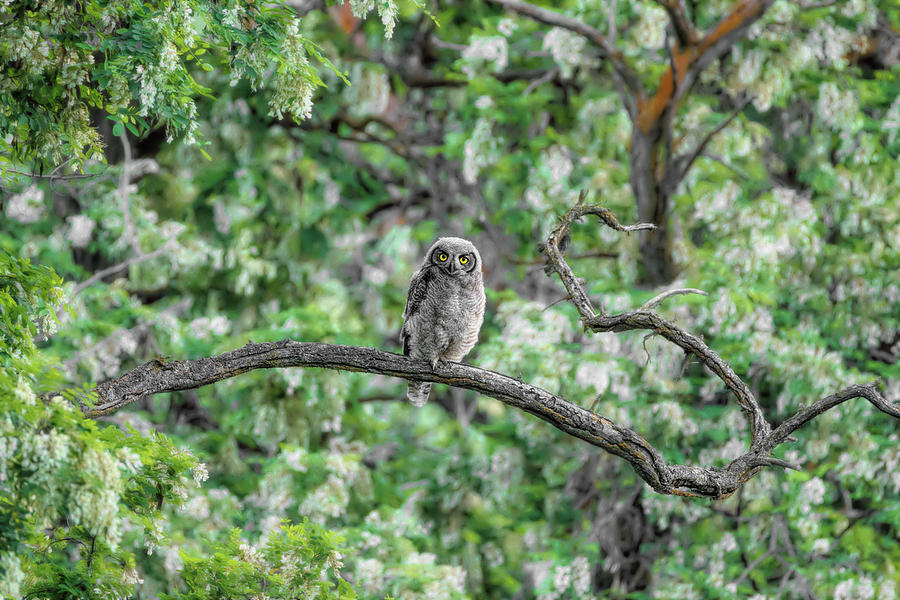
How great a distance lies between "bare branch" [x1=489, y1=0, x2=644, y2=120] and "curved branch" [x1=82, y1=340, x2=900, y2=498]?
211 inches

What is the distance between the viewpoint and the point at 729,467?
17.8ft

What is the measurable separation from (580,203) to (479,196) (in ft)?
24.4

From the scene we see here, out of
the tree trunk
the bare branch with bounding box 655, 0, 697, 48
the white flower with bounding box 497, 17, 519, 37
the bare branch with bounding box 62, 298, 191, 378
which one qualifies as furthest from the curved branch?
the white flower with bounding box 497, 17, 519, 37

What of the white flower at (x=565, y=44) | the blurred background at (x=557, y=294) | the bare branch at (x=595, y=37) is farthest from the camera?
the white flower at (x=565, y=44)

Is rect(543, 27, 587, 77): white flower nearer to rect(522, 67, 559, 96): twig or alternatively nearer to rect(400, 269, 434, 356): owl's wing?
rect(522, 67, 559, 96): twig

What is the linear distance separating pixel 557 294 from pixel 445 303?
7.16m

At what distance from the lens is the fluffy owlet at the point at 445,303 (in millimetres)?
6219

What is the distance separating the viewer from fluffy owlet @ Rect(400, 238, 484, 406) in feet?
20.4

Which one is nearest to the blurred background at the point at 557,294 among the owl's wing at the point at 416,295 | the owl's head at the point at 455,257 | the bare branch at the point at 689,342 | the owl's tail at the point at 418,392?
the owl's tail at the point at 418,392

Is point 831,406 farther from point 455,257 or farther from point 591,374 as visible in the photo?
point 591,374

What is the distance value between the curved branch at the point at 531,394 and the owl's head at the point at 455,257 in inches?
36.1

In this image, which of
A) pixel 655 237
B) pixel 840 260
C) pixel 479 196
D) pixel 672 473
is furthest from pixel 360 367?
pixel 479 196

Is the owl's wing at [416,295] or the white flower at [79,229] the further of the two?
the white flower at [79,229]

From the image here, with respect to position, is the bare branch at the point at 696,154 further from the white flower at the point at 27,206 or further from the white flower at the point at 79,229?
the white flower at the point at 27,206
